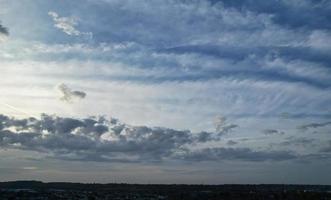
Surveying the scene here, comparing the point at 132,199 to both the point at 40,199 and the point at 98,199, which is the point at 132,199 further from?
the point at 40,199

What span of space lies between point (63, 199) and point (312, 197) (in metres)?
90.7

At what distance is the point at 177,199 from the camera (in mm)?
165125

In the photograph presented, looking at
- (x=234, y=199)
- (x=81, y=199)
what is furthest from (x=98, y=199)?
(x=234, y=199)

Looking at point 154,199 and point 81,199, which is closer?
point 81,199

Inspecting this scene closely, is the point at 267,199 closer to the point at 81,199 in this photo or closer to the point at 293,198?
the point at 293,198

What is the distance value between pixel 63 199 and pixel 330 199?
298 ft

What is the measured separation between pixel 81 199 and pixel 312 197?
84.8 meters

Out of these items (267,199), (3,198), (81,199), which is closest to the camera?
(3,198)

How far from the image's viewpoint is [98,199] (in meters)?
154

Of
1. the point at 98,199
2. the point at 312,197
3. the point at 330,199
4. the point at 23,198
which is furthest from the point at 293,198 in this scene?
the point at 23,198

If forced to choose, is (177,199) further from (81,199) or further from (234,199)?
(81,199)

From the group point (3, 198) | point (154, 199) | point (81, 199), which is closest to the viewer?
point (3, 198)

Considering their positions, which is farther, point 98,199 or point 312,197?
point 312,197

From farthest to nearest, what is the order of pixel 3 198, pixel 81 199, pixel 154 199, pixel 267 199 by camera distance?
pixel 267 199, pixel 154 199, pixel 81 199, pixel 3 198
